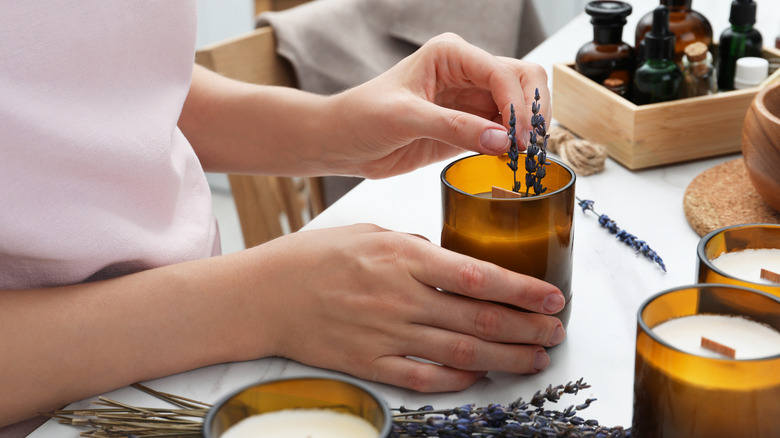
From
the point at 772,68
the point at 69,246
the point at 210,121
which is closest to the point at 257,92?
the point at 210,121

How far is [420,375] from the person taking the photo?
22.6 inches

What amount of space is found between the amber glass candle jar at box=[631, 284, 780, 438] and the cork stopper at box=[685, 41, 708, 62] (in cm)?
62

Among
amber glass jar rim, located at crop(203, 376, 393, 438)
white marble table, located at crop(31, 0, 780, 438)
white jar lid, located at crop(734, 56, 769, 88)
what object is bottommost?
white marble table, located at crop(31, 0, 780, 438)

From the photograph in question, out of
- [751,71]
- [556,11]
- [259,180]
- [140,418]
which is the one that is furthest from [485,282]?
[556,11]

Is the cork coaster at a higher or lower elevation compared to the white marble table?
higher

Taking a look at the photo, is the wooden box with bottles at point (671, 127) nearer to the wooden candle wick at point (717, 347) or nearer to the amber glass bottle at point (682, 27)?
the amber glass bottle at point (682, 27)

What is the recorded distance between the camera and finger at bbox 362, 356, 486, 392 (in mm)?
576

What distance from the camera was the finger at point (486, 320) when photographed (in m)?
0.57

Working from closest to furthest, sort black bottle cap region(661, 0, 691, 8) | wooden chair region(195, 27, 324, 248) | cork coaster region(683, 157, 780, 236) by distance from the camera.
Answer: cork coaster region(683, 157, 780, 236) → black bottle cap region(661, 0, 691, 8) → wooden chair region(195, 27, 324, 248)

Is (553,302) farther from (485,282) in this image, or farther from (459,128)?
(459,128)

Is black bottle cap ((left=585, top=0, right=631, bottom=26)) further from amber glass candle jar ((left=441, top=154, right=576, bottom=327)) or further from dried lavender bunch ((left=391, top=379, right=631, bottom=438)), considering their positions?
dried lavender bunch ((left=391, top=379, right=631, bottom=438))

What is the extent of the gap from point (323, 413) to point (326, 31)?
1.17 metres

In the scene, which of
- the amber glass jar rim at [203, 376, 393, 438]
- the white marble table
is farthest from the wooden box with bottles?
the amber glass jar rim at [203, 376, 393, 438]

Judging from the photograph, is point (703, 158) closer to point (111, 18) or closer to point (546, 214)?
point (546, 214)
